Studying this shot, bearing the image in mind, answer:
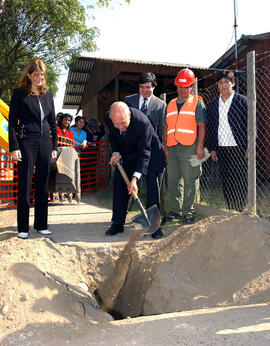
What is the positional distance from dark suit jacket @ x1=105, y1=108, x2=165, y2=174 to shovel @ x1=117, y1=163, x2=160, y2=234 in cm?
19

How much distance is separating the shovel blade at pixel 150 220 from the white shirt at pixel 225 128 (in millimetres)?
1244

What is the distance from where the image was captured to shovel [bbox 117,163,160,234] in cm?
388

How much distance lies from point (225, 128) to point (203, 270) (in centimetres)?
191

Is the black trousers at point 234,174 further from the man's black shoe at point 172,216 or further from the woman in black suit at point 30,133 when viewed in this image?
the woman in black suit at point 30,133

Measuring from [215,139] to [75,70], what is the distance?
1259cm

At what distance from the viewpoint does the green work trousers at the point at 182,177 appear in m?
4.67

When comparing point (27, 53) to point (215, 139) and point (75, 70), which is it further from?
point (215, 139)

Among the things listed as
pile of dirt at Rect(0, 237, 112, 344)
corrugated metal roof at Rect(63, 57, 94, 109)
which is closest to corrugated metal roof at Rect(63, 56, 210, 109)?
corrugated metal roof at Rect(63, 57, 94, 109)

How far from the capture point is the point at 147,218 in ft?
12.8

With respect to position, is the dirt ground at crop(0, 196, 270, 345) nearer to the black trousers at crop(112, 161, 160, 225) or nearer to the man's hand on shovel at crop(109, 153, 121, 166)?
the black trousers at crop(112, 161, 160, 225)

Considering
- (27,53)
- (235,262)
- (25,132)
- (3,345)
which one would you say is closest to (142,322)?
(3,345)

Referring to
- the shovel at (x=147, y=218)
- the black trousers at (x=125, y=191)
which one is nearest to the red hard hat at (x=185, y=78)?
the black trousers at (x=125, y=191)

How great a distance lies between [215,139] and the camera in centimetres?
462

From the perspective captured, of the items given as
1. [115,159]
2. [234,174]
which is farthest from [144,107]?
[234,174]
